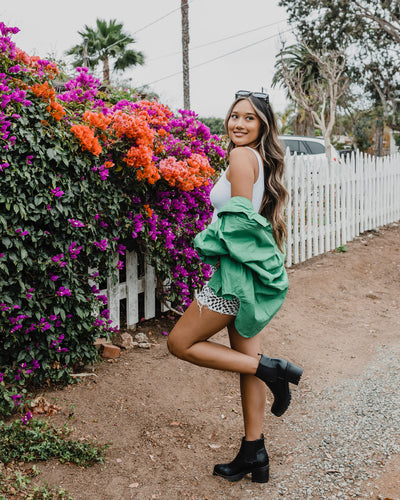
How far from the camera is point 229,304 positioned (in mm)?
2539

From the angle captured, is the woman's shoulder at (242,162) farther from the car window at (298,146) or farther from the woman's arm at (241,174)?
the car window at (298,146)

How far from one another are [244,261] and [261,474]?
122 centimetres

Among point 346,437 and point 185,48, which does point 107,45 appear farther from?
point 346,437

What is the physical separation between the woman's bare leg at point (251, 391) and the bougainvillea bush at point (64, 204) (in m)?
1.40

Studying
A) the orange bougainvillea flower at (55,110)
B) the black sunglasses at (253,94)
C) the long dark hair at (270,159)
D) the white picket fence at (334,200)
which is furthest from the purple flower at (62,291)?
the white picket fence at (334,200)

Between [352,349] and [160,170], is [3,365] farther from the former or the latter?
[352,349]

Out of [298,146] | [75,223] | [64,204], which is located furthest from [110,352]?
[298,146]

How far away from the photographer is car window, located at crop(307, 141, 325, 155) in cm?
1449

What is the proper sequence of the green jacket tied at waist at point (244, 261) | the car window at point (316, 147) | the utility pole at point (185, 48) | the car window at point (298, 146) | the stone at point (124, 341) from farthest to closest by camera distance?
the utility pole at point (185, 48)
the car window at point (316, 147)
the car window at point (298, 146)
the stone at point (124, 341)
the green jacket tied at waist at point (244, 261)

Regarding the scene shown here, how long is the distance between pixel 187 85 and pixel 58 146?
15966 millimetres

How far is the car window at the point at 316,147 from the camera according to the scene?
14.5 metres

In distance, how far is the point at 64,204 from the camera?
3547 mm

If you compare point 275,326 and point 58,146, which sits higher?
point 58,146

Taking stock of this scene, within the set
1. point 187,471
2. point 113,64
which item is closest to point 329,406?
point 187,471
